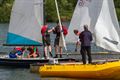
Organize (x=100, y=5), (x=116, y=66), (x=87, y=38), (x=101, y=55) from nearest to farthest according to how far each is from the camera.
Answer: (x=116, y=66), (x=87, y=38), (x=100, y=5), (x=101, y=55)

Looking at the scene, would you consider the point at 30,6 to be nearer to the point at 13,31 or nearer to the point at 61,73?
the point at 13,31

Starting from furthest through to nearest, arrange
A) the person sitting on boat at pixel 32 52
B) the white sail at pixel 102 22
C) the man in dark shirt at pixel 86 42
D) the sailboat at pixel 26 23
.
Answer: the sailboat at pixel 26 23, the person sitting on boat at pixel 32 52, the white sail at pixel 102 22, the man in dark shirt at pixel 86 42

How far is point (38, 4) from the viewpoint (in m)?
31.7

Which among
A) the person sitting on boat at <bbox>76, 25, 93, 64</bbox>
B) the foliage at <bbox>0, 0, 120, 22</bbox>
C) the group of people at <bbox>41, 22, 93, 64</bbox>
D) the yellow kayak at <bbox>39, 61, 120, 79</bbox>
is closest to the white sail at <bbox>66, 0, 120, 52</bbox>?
the group of people at <bbox>41, 22, 93, 64</bbox>

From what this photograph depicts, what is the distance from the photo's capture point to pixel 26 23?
Result: 3228cm

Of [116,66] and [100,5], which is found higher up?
[100,5]

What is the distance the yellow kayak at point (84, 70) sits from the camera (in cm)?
2570

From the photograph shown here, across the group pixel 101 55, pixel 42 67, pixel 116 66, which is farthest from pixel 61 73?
pixel 101 55

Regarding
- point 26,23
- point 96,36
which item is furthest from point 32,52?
point 96,36

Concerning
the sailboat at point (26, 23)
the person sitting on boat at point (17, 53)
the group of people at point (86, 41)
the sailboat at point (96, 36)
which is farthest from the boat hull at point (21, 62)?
the group of people at point (86, 41)

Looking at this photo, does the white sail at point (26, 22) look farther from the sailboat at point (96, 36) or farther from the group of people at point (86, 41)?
the group of people at point (86, 41)

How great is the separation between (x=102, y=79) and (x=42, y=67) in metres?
2.78

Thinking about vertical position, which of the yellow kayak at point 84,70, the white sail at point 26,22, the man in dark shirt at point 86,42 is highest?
the white sail at point 26,22

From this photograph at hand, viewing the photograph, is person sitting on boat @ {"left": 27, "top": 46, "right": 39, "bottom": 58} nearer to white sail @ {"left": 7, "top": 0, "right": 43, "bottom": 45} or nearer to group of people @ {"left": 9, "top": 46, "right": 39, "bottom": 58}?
group of people @ {"left": 9, "top": 46, "right": 39, "bottom": 58}
